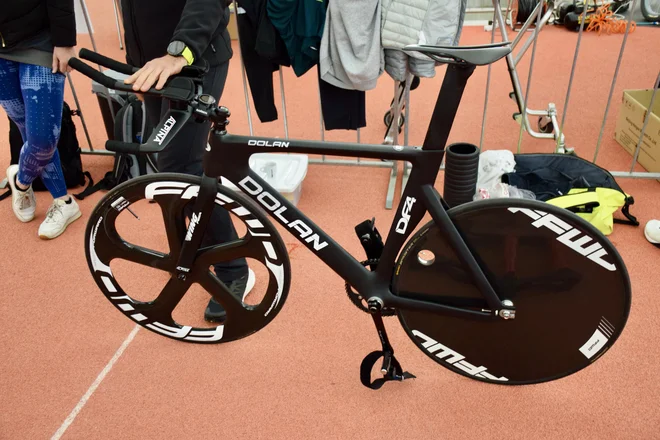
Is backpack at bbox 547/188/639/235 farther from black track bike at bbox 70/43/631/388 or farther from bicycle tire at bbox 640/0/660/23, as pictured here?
bicycle tire at bbox 640/0/660/23

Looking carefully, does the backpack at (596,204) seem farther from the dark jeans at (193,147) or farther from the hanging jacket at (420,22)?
the dark jeans at (193,147)

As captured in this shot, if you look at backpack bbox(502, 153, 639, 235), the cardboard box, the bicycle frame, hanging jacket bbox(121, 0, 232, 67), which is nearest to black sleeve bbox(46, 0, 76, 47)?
hanging jacket bbox(121, 0, 232, 67)

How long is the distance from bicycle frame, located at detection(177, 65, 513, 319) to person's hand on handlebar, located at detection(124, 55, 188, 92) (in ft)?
0.60

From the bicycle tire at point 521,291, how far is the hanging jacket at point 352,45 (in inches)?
46.5

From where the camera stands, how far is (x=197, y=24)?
1.50m

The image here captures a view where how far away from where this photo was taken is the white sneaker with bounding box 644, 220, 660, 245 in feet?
8.14

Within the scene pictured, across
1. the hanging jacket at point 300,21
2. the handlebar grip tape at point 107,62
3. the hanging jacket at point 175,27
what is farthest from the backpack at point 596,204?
the handlebar grip tape at point 107,62

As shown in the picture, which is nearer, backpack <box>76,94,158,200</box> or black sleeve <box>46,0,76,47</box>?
black sleeve <box>46,0,76,47</box>

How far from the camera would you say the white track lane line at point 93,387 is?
1810 mm

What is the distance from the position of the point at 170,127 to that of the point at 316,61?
4.50ft

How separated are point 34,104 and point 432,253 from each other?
5.90 ft

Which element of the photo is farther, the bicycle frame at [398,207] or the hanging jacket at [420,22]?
the hanging jacket at [420,22]

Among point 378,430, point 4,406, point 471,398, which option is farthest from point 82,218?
point 471,398

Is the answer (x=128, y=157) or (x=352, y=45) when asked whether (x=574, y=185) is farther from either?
(x=128, y=157)
